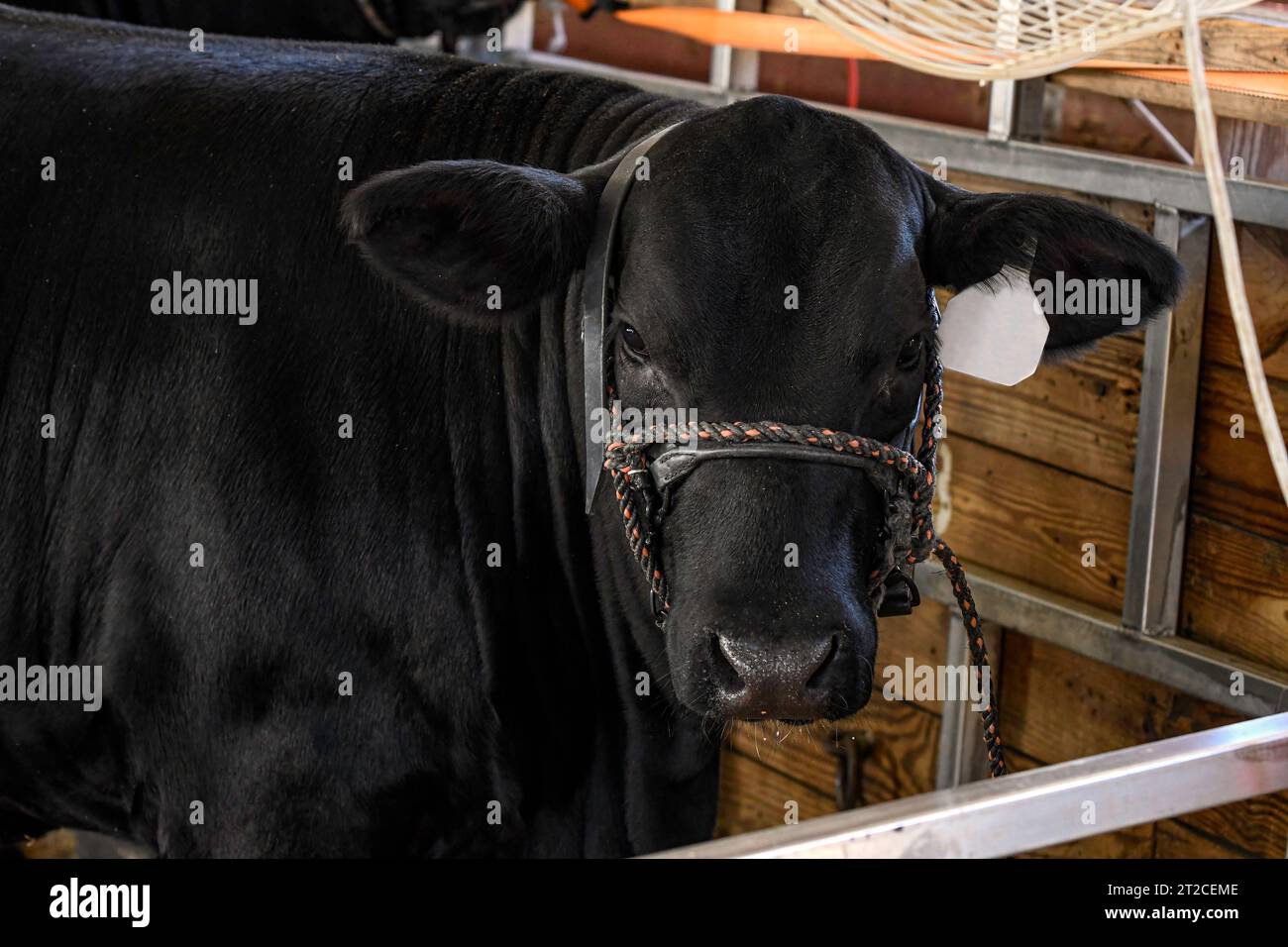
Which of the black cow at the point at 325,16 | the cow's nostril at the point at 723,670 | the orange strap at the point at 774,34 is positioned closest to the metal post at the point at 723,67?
the orange strap at the point at 774,34

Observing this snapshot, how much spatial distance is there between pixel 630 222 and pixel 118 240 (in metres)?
0.84

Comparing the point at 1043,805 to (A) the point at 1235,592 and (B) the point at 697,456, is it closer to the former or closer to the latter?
(B) the point at 697,456

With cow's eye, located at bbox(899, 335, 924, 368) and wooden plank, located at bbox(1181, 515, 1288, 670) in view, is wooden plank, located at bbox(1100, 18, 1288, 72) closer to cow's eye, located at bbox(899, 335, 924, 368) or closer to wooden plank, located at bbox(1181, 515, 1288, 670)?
wooden plank, located at bbox(1181, 515, 1288, 670)

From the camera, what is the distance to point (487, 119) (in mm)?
2516

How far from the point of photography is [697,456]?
1.92m

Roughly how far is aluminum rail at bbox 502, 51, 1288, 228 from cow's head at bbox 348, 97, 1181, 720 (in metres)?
0.42

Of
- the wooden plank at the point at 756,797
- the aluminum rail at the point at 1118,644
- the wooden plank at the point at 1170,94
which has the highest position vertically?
the wooden plank at the point at 1170,94

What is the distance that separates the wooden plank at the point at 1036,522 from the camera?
309 cm

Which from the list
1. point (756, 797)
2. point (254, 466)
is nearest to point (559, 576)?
point (254, 466)

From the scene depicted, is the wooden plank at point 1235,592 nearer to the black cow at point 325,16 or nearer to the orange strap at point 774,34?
the orange strap at point 774,34

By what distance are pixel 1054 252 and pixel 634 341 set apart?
57 cm

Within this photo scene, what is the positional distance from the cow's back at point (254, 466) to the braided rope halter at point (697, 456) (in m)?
0.29
